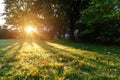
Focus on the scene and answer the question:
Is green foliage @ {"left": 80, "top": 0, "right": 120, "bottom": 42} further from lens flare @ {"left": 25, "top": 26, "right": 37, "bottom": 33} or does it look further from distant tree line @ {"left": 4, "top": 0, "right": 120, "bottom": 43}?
lens flare @ {"left": 25, "top": 26, "right": 37, "bottom": 33}

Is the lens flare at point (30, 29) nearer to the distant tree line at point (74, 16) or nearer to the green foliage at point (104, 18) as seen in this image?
the distant tree line at point (74, 16)

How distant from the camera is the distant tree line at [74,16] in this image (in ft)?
50.6

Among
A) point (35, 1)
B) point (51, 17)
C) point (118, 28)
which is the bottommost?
point (118, 28)

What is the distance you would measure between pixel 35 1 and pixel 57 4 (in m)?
4.86

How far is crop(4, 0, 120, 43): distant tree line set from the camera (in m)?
15.4

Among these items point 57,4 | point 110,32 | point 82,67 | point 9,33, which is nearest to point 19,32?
point 9,33

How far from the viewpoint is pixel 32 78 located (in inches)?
166

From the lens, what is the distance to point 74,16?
2406cm

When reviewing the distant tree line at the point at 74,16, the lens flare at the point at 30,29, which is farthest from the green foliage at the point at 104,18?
the lens flare at the point at 30,29

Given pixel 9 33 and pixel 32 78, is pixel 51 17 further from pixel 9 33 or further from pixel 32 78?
pixel 32 78

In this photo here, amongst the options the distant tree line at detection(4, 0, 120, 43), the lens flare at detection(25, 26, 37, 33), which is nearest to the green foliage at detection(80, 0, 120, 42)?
the distant tree line at detection(4, 0, 120, 43)

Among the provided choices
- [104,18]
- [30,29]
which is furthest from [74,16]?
[30,29]

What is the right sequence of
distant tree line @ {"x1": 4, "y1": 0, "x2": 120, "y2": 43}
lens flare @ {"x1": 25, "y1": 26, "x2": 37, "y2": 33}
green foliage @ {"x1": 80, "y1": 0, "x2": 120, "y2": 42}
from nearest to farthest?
green foliage @ {"x1": 80, "y1": 0, "x2": 120, "y2": 42}
distant tree line @ {"x1": 4, "y1": 0, "x2": 120, "y2": 43}
lens flare @ {"x1": 25, "y1": 26, "x2": 37, "y2": 33}

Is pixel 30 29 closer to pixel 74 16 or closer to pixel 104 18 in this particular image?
pixel 74 16
